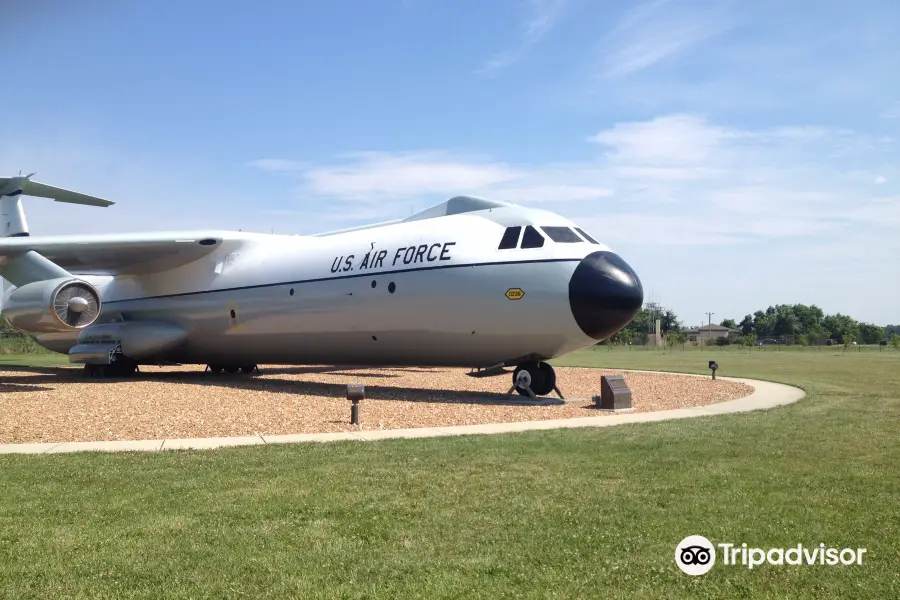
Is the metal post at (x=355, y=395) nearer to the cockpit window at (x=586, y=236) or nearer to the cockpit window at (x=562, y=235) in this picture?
the cockpit window at (x=562, y=235)

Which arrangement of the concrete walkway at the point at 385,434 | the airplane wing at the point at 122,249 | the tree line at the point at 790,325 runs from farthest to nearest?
1. the tree line at the point at 790,325
2. the airplane wing at the point at 122,249
3. the concrete walkway at the point at 385,434

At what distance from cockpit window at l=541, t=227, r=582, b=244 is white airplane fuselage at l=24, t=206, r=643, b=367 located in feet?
0.37

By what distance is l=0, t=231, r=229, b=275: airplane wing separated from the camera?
2006cm

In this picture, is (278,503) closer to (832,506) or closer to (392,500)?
(392,500)

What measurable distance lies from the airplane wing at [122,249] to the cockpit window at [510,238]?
31.7 ft

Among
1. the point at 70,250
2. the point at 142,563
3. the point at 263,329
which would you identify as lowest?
the point at 142,563

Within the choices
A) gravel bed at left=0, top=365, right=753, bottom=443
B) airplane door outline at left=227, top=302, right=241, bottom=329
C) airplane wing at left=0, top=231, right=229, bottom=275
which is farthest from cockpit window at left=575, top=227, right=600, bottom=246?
airplane wing at left=0, top=231, right=229, bottom=275

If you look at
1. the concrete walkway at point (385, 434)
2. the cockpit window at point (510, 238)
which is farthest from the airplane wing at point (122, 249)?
the concrete walkway at point (385, 434)

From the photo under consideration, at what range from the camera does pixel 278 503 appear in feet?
21.7

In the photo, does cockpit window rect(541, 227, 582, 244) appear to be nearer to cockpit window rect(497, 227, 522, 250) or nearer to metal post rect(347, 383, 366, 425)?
cockpit window rect(497, 227, 522, 250)

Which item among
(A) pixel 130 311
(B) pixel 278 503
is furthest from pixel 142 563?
(A) pixel 130 311

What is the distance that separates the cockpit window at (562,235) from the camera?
15109 millimetres

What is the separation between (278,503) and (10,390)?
47.1 ft

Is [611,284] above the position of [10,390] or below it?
above
